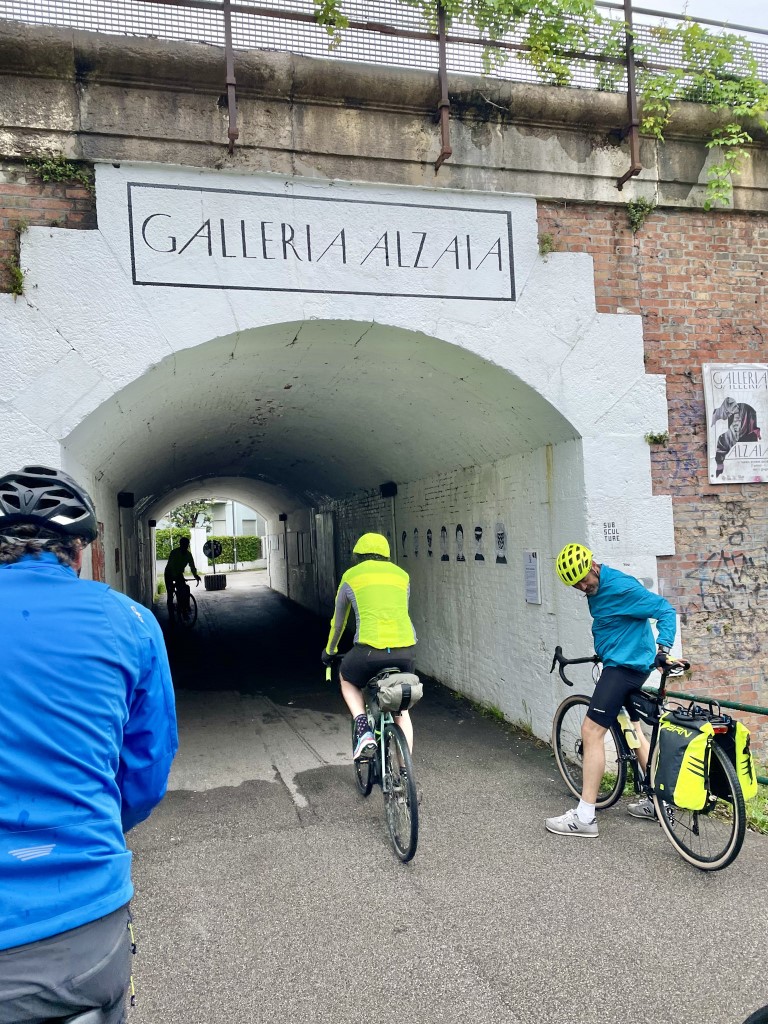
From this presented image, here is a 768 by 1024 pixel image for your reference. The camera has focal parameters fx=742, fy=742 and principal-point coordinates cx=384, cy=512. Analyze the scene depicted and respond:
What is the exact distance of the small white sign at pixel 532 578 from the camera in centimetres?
666

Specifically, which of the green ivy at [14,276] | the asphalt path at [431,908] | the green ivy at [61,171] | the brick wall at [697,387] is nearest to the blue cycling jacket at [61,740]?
the asphalt path at [431,908]

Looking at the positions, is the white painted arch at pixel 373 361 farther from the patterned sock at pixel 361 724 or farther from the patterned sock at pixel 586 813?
the patterned sock at pixel 361 724

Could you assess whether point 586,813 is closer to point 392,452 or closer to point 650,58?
point 392,452

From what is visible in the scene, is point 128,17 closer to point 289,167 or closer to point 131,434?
point 289,167

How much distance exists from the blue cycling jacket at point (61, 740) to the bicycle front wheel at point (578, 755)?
382 cm

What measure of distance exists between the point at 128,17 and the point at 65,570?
17.0ft

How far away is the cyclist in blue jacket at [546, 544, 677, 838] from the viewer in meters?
4.58

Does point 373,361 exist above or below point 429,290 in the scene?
below

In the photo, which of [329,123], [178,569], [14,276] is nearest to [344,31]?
[329,123]

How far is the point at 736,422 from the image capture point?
640 cm

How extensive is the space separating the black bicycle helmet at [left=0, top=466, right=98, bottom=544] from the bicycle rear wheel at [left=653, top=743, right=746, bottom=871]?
11.7ft

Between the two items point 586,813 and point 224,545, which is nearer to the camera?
point 586,813

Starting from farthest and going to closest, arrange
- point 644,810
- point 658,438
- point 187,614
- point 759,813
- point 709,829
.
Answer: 1. point 187,614
2. point 658,438
3. point 759,813
4. point 644,810
5. point 709,829

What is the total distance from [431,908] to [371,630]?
1.73 metres
